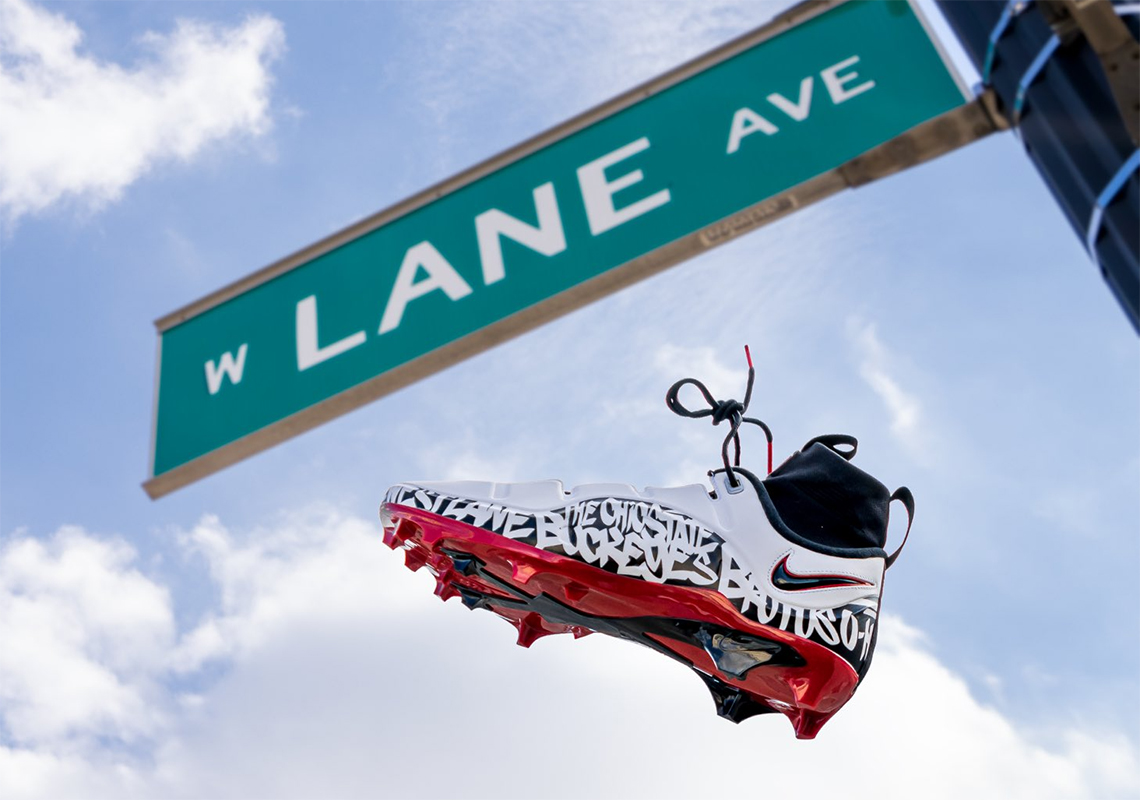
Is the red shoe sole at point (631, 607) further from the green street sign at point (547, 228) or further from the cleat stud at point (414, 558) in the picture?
the green street sign at point (547, 228)

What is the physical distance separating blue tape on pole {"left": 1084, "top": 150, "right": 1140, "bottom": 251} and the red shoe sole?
4.93 ft

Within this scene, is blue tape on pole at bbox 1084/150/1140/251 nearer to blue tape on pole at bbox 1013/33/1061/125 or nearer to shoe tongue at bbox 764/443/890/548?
blue tape on pole at bbox 1013/33/1061/125

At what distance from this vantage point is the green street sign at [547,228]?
200 centimetres

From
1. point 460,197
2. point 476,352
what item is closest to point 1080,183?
point 476,352

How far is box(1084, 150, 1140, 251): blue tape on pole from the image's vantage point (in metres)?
1.53

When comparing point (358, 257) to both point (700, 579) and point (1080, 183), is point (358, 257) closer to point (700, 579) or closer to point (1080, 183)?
point (700, 579)

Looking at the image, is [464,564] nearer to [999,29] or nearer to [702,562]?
[702,562]

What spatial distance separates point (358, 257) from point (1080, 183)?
53.8 inches

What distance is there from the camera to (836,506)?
321 centimetres

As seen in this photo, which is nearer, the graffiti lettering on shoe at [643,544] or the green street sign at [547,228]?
the green street sign at [547,228]

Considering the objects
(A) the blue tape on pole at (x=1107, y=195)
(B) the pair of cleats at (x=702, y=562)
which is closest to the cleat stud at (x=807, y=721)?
(B) the pair of cleats at (x=702, y=562)

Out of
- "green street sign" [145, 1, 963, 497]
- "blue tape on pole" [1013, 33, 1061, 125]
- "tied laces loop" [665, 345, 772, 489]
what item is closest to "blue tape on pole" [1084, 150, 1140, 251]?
"blue tape on pole" [1013, 33, 1061, 125]

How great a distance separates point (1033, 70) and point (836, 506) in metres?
1.71

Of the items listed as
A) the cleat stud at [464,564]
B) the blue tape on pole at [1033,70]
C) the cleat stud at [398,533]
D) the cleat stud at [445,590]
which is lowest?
the blue tape on pole at [1033,70]
